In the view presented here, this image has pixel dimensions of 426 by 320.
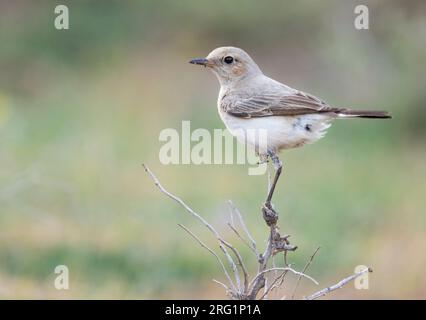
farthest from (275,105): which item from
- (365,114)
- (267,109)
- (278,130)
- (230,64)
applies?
(365,114)

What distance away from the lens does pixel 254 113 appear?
6270mm

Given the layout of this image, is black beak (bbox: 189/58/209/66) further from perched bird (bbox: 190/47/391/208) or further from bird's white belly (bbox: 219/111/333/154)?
bird's white belly (bbox: 219/111/333/154)

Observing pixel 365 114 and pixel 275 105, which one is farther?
pixel 275 105

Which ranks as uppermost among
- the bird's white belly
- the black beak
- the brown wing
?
the black beak

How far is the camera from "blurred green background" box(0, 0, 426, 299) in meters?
9.42

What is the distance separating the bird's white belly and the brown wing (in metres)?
0.03

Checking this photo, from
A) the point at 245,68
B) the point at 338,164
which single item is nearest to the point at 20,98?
the point at 338,164

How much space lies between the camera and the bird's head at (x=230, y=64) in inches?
258

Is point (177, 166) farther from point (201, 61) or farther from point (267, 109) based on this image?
point (267, 109)

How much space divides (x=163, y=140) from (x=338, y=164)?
7.41 feet

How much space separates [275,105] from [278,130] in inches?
10.7

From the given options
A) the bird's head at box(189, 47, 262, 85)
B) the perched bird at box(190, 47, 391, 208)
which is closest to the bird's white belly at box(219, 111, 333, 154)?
the perched bird at box(190, 47, 391, 208)

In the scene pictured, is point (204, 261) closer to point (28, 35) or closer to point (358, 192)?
point (358, 192)

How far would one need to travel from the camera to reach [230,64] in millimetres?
6594
